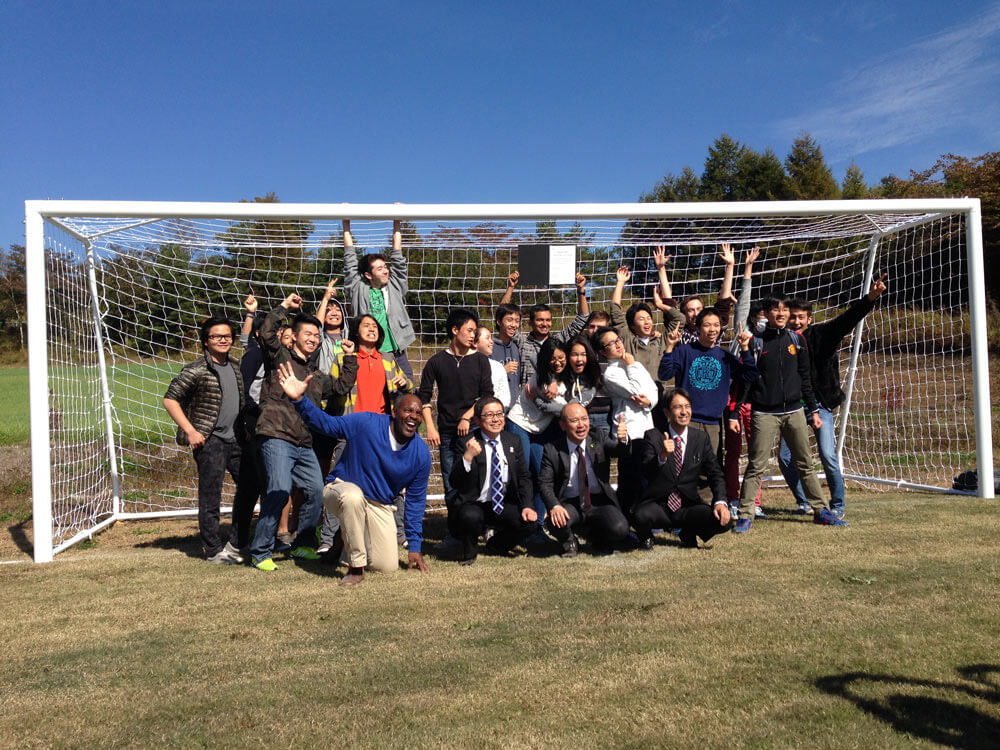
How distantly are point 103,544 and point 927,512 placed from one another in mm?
7276

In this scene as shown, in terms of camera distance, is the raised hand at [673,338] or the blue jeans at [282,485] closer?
the blue jeans at [282,485]

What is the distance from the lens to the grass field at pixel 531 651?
276cm

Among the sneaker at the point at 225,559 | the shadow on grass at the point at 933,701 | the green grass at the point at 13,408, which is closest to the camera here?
the shadow on grass at the point at 933,701

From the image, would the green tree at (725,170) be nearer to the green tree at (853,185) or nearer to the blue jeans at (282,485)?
the green tree at (853,185)

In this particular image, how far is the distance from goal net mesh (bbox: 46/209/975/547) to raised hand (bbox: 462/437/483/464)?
2252mm

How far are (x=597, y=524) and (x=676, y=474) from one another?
2.38ft

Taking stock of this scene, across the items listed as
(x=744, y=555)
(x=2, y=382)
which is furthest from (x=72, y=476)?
(x=2, y=382)

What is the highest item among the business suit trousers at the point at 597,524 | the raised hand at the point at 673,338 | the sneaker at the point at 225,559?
the raised hand at the point at 673,338

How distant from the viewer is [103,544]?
257 inches

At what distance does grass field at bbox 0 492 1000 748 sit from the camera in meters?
2.76

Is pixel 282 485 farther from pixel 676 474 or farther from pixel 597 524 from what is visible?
pixel 676 474

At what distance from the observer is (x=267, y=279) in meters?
9.18

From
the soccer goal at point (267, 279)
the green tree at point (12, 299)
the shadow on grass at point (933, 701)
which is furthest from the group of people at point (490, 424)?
the green tree at point (12, 299)

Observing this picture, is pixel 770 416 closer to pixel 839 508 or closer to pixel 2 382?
pixel 839 508
